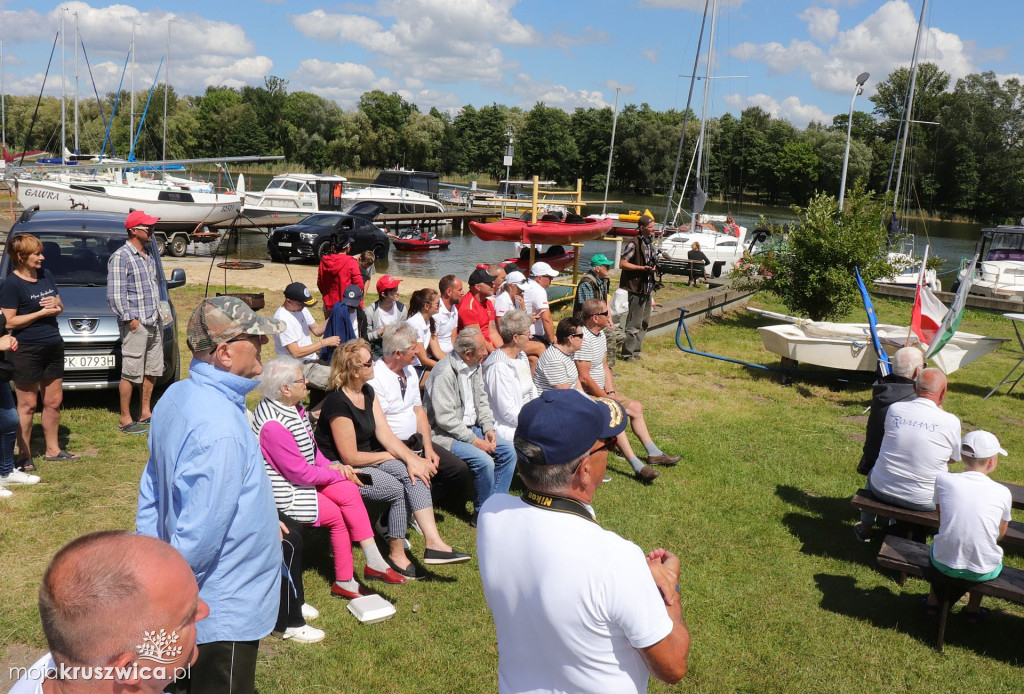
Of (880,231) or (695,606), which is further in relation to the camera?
A: (880,231)

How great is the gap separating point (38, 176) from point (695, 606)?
31.1m

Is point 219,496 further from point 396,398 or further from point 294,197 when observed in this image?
point 294,197

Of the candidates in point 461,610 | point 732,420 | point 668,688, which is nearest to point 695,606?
point 668,688

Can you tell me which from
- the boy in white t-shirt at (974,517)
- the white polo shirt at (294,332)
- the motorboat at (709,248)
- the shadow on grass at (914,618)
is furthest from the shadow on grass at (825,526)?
the motorboat at (709,248)

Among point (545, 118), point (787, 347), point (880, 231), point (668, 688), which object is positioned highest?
point (545, 118)

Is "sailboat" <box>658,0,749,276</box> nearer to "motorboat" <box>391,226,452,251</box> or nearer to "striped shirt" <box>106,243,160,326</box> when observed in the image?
"motorboat" <box>391,226,452,251</box>

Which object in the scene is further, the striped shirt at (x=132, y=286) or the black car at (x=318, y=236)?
the black car at (x=318, y=236)

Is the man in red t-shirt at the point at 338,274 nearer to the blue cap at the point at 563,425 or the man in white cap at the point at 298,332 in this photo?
the man in white cap at the point at 298,332

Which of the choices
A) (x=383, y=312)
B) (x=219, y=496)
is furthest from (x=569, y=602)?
(x=383, y=312)

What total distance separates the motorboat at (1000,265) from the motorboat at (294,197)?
77.6 ft

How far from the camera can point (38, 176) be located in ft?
93.2

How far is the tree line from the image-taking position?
2383 inches

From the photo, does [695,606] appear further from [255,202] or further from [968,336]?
[255,202]

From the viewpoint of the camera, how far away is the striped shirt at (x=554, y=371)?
661 centimetres
